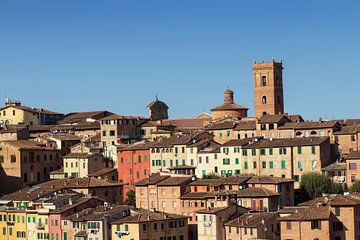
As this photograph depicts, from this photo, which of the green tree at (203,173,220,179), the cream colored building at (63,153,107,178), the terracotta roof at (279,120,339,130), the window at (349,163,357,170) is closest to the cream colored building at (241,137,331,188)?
the green tree at (203,173,220,179)

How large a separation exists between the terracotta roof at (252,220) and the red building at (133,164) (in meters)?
20.0

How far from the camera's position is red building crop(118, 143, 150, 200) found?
8500cm

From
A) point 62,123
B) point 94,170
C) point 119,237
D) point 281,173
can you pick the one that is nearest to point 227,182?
point 281,173

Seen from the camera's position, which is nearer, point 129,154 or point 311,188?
point 311,188

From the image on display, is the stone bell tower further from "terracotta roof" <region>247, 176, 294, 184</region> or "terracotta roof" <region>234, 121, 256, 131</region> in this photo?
"terracotta roof" <region>247, 176, 294, 184</region>

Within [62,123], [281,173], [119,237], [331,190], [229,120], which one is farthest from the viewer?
[62,123]

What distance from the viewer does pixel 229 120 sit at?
95312mm

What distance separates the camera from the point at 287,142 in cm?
7881

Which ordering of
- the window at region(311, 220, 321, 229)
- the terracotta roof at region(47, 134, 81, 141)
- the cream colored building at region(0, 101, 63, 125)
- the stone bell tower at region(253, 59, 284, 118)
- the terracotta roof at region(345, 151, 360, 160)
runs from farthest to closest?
the cream colored building at region(0, 101, 63, 125) → the stone bell tower at region(253, 59, 284, 118) → the terracotta roof at region(47, 134, 81, 141) → the terracotta roof at region(345, 151, 360, 160) → the window at region(311, 220, 321, 229)

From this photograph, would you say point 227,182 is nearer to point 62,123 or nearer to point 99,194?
point 99,194

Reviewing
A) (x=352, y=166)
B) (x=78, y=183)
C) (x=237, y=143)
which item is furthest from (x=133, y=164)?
(x=352, y=166)

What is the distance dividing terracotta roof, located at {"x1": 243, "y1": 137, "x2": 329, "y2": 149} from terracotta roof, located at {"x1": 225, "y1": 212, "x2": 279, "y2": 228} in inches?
477

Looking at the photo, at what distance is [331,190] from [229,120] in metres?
23.8

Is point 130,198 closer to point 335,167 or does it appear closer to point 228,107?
point 335,167
